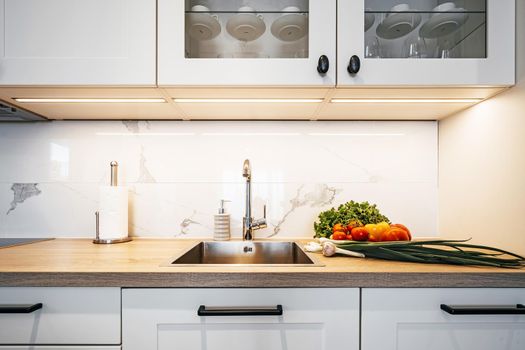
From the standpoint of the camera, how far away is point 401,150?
147 centimetres

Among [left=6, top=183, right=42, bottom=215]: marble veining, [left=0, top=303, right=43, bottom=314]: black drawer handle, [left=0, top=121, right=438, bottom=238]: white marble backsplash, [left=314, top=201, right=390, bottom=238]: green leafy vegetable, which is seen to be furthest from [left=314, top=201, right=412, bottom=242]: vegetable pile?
[left=6, top=183, right=42, bottom=215]: marble veining

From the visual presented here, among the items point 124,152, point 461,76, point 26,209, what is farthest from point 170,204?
point 461,76

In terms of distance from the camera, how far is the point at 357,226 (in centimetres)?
124

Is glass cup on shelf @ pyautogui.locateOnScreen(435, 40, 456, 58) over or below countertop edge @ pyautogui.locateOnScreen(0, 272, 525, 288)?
over

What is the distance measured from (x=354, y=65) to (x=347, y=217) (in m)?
0.59

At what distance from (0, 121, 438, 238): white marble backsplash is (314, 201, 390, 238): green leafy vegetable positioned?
12cm

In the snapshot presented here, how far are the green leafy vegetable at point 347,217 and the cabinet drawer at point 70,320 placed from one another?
79 centimetres

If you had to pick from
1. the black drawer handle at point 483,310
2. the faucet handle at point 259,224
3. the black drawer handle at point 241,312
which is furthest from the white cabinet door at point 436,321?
the faucet handle at point 259,224

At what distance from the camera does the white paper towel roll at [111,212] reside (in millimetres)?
1275

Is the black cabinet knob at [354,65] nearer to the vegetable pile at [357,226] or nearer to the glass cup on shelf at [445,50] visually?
the glass cup on shelf at [445,50]

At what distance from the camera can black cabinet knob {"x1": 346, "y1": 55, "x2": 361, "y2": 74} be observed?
39.8 inches

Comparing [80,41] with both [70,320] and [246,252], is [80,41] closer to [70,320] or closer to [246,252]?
[70,320]

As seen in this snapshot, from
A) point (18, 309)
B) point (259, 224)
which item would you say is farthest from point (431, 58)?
point (18, 309)

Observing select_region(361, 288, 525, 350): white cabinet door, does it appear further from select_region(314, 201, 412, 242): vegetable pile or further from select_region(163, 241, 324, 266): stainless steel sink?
select_region(163, 241, 324, 266): stainless steel sink
